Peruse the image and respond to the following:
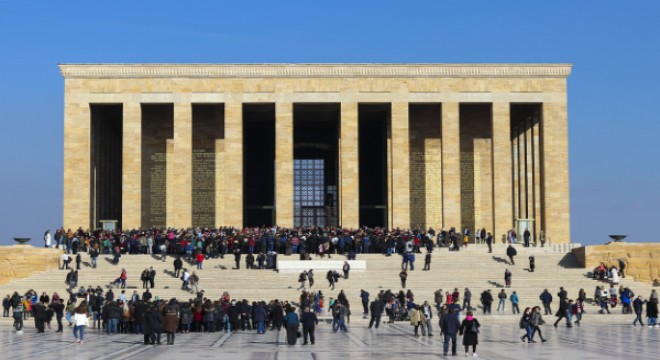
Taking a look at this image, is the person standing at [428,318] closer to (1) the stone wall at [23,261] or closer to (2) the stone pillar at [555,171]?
(1) the stone wall at [23,261]

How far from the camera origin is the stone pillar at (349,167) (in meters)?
52.7

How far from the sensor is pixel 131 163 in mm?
52875

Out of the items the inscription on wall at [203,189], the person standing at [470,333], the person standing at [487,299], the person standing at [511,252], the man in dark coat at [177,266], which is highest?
the inscription on wall at [203,189]

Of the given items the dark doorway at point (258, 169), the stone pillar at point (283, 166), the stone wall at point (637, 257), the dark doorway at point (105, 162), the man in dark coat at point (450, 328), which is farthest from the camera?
the dark doorway at point (258, 169)

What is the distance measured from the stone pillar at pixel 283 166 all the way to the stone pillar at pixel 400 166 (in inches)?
220

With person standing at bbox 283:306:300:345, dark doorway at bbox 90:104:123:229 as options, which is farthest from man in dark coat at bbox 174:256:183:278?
person standing at bbox 283:306:300:345

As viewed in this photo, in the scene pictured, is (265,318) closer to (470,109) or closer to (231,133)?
(231,133)

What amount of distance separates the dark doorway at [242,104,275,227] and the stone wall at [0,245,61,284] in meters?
17.7

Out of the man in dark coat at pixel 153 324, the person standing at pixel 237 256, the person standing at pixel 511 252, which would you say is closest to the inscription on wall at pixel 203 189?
A: the person standing at pixel 237 256

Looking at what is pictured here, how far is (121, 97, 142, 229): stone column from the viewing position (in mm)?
52844

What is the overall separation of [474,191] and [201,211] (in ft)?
51.8

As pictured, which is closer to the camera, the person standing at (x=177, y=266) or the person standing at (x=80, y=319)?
the person standing at (x=80, y=319)

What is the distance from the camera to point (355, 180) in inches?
2082

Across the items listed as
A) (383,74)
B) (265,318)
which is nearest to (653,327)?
(265,318)
